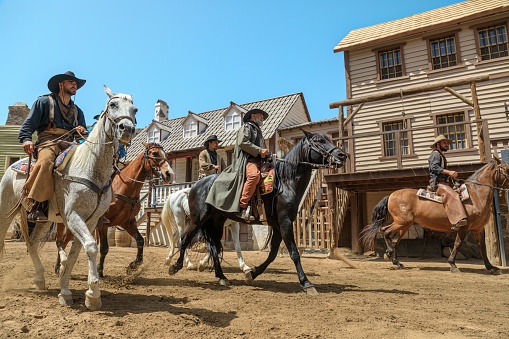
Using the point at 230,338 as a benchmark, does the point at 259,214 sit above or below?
above

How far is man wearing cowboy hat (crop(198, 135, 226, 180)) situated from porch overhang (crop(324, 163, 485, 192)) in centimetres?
448

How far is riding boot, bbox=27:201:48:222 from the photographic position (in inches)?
163

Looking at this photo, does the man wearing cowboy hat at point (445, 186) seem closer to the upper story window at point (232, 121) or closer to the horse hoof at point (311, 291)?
the horse hoof at point (311, 291)

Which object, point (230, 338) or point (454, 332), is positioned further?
point (454, 332)

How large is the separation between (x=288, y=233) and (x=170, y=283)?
218 cm

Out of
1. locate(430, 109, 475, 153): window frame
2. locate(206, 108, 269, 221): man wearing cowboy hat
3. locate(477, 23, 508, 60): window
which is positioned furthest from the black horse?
locate(477, 23, 508, 60): window

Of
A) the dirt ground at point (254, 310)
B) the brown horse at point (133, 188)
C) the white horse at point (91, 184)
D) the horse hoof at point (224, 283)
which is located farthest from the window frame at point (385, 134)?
the white horse at point (91, 184)

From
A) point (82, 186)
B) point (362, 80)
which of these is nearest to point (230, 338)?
point (82, 186)

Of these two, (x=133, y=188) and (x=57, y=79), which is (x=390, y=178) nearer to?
(x=133, y=188)

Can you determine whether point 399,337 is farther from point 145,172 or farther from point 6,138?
point 6,138

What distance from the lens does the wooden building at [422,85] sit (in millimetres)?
13852

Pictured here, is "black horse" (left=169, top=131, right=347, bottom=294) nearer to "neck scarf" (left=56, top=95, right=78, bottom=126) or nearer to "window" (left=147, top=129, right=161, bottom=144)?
"neck scarf" (left=56, top=95, right=78, bottom=126)

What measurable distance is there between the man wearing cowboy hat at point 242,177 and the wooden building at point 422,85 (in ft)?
23.5

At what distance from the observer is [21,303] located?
3.79 metres
